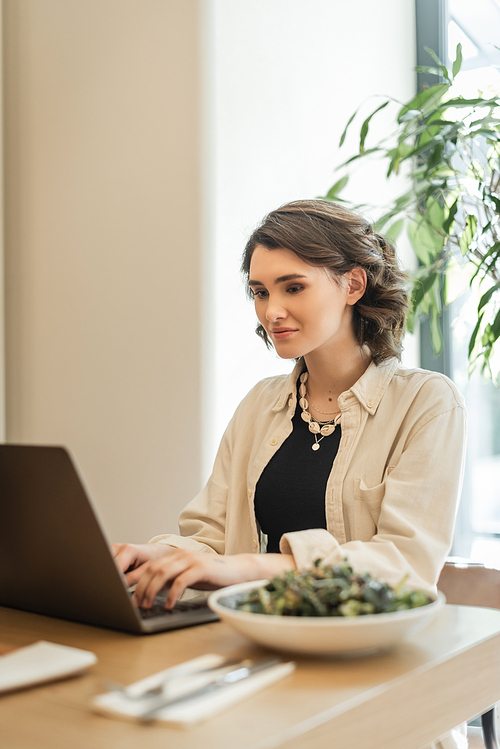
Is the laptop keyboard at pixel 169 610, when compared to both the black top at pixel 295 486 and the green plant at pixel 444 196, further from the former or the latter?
the green plant at pixel 444 196

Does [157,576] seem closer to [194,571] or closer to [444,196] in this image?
[194,571]

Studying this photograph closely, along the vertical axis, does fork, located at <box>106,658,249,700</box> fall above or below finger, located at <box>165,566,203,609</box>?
above

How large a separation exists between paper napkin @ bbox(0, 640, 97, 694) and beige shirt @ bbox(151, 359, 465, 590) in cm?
39

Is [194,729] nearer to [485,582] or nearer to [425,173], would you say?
[485,582]

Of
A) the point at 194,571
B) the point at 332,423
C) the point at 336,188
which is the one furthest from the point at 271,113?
the point at 194,571

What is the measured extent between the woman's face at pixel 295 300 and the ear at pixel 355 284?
0.06m

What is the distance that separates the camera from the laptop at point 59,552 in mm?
736

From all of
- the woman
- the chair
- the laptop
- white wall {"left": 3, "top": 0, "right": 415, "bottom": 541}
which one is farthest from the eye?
the laptop

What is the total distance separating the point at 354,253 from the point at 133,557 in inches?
30.8

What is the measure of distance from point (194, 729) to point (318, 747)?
0.30 feet

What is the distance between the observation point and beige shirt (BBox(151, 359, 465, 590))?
1074 mm

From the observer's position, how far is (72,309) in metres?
2.40

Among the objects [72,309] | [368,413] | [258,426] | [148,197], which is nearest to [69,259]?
[72,309]

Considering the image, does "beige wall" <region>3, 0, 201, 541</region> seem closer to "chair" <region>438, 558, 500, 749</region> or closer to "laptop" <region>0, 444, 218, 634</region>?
"chair" <region>438, 558, 500, 749</region>
